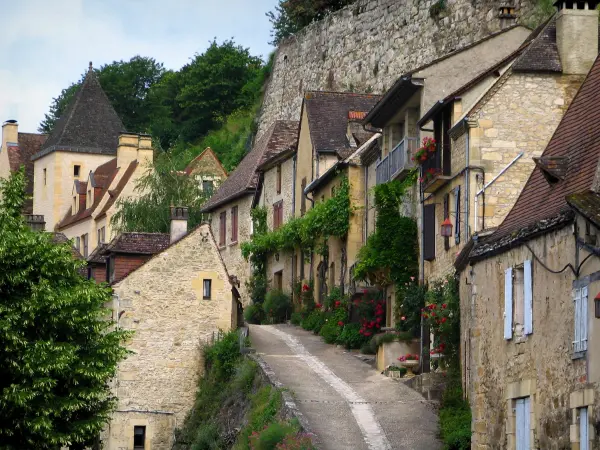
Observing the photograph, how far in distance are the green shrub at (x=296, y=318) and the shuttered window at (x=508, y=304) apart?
23664mm

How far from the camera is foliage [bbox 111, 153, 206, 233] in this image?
6169 cm

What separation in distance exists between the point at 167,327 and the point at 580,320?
21.5 m

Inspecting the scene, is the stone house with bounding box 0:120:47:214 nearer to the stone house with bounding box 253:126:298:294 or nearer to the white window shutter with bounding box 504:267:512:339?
the stone house with bounding box 253:126:298:294

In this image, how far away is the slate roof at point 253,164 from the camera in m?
58.7

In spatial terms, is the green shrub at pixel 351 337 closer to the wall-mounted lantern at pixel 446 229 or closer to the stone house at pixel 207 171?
the wall-mounted lantern at pixel 446 229

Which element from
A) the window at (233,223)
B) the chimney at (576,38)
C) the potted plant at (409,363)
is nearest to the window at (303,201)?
the window at (233,223)

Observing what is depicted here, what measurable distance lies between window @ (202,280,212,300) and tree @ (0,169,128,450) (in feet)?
25.9

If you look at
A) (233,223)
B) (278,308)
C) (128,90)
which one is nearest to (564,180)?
(278,308)

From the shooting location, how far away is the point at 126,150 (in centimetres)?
7631

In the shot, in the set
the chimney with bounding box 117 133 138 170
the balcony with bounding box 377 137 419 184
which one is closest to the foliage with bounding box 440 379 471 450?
the balcony with bounding box 377 137 419 184

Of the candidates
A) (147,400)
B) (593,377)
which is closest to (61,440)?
(147,400)

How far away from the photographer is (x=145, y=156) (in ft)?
239

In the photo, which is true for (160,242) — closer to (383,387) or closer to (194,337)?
(194,337)

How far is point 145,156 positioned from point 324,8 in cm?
1086
